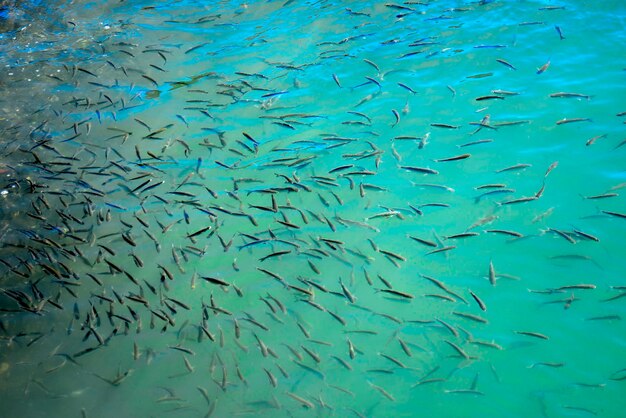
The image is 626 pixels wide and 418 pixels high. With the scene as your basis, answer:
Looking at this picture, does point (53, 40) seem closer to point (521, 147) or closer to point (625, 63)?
point (521, 147)

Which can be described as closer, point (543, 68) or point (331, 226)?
point (331, 226)

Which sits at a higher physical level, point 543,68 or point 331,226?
point 543,68

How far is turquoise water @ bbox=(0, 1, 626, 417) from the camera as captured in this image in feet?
16.3

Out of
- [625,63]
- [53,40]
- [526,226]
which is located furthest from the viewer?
[53,40]

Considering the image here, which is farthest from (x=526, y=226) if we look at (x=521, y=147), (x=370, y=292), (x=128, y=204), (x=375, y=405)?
(x=128, y=204)

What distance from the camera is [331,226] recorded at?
5918 mm

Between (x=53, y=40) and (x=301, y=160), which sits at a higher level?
(x=53, y=40)

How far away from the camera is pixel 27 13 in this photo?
12.8 meters

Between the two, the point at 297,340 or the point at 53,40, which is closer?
the point at 297,340

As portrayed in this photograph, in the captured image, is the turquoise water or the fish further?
the fish

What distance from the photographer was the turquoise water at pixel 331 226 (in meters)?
4.97

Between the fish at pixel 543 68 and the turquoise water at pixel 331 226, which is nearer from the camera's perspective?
the turquoise water at pixel 331 226

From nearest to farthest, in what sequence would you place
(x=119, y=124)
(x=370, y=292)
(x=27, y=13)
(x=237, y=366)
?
(x=237, y=366) < (x=370, y=292) < (x=119, y=124) < (x=27, y=13)

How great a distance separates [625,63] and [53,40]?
42.2ft
